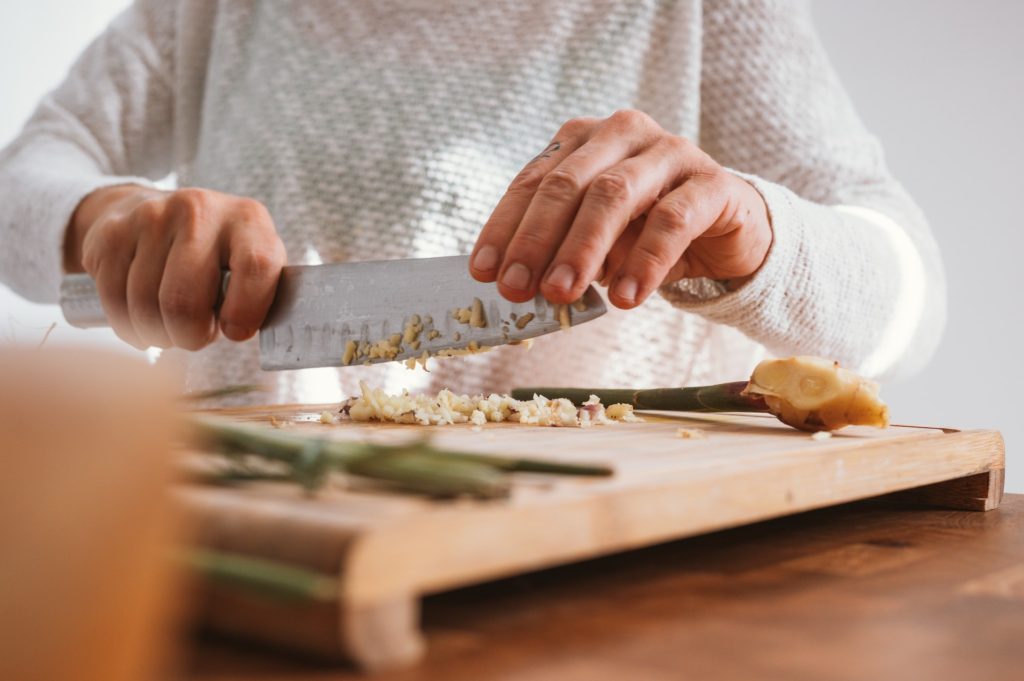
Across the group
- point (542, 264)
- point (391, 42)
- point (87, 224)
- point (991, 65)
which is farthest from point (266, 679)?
point (991, 65)

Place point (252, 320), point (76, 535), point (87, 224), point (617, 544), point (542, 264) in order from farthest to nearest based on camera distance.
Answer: point (87, 224)
point (252, 320)
point (542, 264)
point (617, 544)
point (76, 535)

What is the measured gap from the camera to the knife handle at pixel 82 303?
133 centimetres

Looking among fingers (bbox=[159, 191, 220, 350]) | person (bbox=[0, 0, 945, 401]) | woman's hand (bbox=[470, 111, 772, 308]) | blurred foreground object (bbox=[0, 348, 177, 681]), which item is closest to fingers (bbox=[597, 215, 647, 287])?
woman's hand (bbox=[470, 111, 772, 308])

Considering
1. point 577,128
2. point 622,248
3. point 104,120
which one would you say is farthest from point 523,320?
point 104,120

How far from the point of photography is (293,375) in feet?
5.57

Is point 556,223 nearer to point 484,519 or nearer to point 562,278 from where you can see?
point 562,278

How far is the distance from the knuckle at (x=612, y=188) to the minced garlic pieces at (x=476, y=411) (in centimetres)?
21

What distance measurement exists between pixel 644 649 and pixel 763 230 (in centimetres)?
81

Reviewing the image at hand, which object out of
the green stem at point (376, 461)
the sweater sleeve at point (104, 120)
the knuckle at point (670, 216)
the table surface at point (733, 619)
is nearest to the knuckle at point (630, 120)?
the knuckle at point (670, 216)

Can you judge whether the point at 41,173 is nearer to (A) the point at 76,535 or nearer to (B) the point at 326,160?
(B) the point at 326,160

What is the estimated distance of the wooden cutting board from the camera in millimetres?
411

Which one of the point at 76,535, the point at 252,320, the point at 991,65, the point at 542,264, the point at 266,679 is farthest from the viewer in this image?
the point at 991,65

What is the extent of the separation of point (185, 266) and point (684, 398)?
0.61 meters

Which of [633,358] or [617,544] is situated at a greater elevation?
[633,358]
